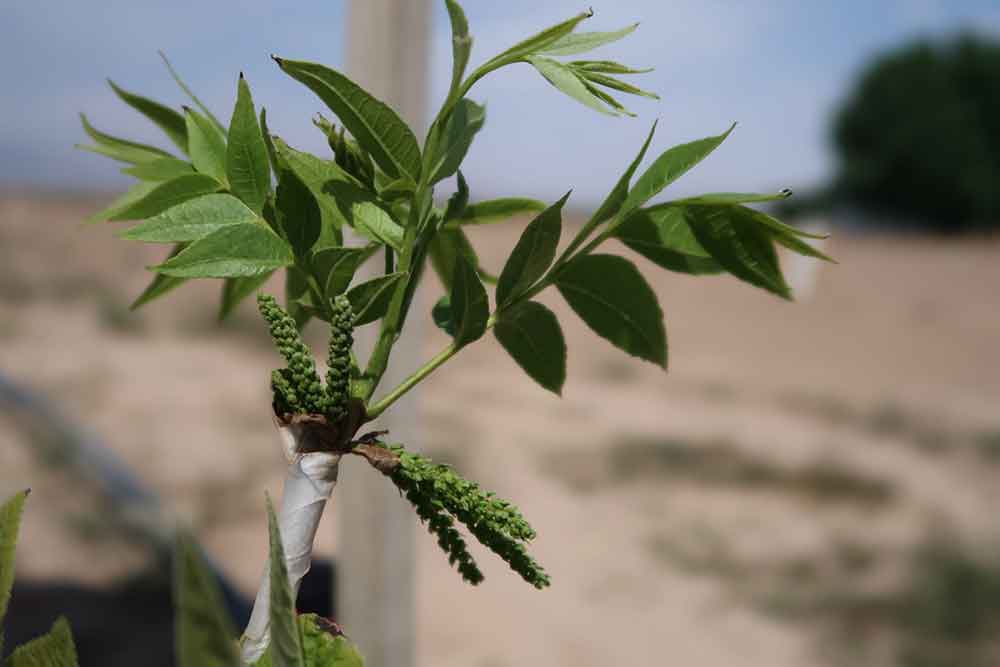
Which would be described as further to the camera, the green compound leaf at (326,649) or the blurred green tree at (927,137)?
the blurred green tree at (927,137)

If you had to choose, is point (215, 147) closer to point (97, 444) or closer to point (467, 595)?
point (467, 595)

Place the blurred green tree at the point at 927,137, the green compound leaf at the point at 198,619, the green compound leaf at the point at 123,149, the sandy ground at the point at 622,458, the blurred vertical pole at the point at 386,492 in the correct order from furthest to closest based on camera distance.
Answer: the blurred green tree at the point at 927,137 < the sandy ground at the point at 622,458 < the blurred vertical pole at the point at 386,492 < the green compound leaf at the point at 123,149 < the green compound leaf at the point at 198,619

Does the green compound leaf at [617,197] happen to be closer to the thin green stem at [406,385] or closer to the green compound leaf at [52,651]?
the thin green stem at [406,385]

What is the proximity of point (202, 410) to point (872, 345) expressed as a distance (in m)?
5.42

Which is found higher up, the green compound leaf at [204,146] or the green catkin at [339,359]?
the green compound leaf at [204,146]

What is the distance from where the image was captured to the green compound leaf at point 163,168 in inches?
17.6

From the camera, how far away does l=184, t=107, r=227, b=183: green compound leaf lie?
0.43 m

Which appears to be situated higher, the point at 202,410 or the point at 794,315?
the point at 794,315

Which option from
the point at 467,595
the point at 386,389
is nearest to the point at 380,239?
the point at 386,389

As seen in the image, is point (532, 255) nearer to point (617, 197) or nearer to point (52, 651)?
point (617, 197)

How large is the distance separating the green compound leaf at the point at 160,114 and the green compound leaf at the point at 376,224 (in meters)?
0.14

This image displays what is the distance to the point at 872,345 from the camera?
7668 mm

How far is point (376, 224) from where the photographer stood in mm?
397

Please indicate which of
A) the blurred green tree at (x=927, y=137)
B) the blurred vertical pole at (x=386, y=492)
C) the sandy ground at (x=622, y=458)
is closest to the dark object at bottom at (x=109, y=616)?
the sandy ground at (x=622, y=458)
